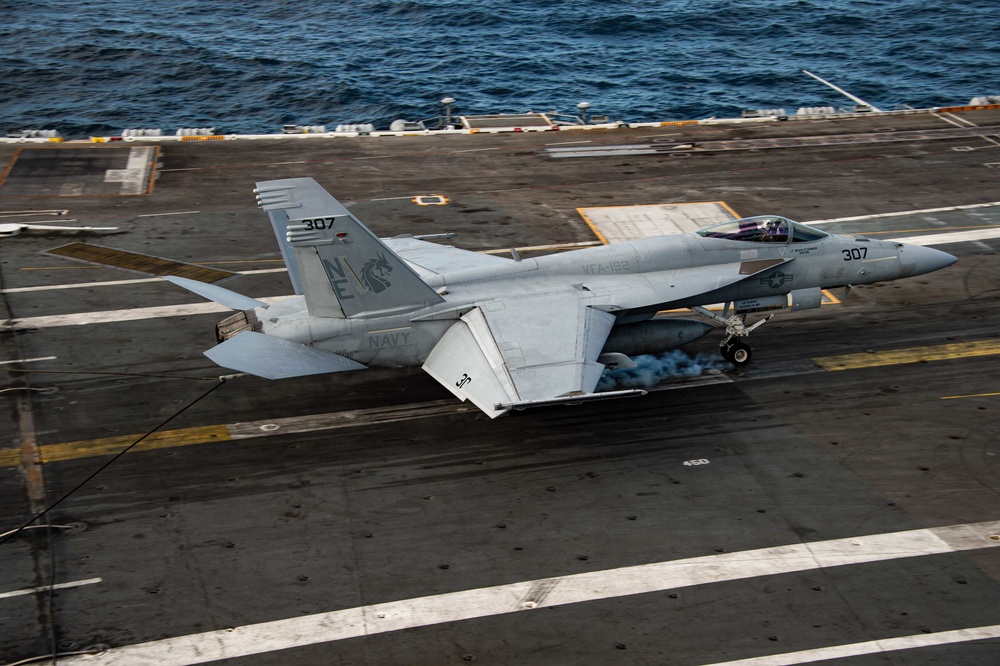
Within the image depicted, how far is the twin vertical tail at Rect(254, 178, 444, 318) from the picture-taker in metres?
20.7

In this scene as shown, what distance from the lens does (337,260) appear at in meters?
21.4

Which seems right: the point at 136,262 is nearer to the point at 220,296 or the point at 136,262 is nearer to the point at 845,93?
the point at 220,296

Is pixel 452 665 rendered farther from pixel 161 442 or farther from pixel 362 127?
pixel 362 127

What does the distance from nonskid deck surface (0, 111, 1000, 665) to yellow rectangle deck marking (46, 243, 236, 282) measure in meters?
0.53

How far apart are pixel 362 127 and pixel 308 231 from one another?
89.4 ft

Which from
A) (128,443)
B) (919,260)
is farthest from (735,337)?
(128,443)

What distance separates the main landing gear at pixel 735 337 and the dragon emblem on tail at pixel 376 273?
8.43 metres

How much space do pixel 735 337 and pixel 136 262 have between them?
1977 cm

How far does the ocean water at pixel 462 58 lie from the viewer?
6184 centimetres

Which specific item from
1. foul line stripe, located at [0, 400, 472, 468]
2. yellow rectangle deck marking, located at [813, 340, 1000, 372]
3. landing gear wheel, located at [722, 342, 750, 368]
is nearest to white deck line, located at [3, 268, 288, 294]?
foul line stripe, located at [0, 400, 472, 468]

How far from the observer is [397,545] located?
1812 cm

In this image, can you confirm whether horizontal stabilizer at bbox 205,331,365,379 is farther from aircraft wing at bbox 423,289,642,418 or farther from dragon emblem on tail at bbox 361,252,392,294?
aircraft wing at bbox 423,289,642,418

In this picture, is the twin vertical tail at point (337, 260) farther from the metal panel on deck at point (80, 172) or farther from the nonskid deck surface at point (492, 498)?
the metal panel on deck at point (80, 172)

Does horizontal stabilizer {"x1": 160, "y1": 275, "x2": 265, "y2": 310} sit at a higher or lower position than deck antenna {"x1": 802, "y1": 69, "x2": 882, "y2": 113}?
higher
